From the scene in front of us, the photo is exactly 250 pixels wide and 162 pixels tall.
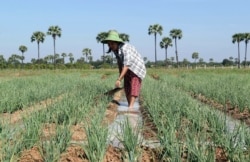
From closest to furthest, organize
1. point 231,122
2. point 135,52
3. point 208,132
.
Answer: point 208,132 → point 231,122 → point 135,52

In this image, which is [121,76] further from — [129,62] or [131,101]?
[131,101]

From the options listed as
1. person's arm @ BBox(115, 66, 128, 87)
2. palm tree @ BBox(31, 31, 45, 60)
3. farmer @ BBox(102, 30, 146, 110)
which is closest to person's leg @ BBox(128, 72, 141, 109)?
farmer @ BBox(102, 30, 146, 110)

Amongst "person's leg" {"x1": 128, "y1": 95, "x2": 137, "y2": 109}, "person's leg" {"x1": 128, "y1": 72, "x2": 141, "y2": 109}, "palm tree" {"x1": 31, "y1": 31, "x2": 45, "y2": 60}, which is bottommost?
"person's leg" {"x1": 128, "y1": 95, "x2": 137, "y2": 109}

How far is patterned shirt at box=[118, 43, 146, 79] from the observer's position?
6.43 metres

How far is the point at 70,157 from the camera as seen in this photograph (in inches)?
112

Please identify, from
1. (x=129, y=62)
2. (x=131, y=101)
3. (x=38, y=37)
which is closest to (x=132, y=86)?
(x=131, y=101)

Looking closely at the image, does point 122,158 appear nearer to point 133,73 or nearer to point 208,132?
point 208,132

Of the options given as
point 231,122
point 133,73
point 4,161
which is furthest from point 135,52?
point 4,161

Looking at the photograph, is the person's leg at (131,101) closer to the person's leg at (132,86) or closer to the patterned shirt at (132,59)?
the person's leg at (132,86)

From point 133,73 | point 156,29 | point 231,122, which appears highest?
point 156,29

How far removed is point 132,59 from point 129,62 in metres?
0.09

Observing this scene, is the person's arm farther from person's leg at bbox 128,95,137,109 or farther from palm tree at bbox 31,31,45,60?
palm tree at bbox 31,31,45,60

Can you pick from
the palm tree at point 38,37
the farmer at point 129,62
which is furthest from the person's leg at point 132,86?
the palm tree at point 38,37

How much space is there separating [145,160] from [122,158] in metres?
0.17
